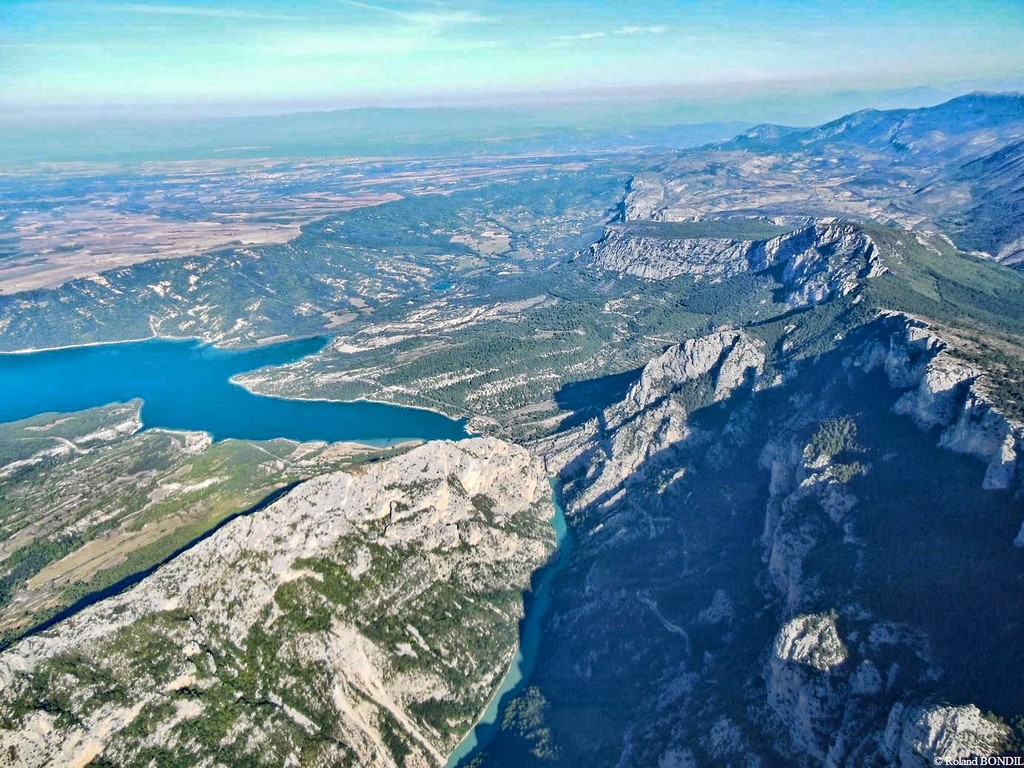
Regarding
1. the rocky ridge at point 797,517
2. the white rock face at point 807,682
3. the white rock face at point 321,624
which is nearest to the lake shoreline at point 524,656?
the white rock face at point 321,624

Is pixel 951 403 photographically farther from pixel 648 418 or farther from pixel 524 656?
pixel 524 656

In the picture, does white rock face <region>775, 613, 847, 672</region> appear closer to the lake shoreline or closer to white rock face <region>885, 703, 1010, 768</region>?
white rock face <region>885, 703, 1010, 768</region>

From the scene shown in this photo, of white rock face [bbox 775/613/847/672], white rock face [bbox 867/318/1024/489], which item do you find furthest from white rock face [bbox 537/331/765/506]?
white rock face [bbox 775/613/847/672]

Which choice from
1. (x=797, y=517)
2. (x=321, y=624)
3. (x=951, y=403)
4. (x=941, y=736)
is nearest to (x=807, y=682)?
(x=941, y=736)

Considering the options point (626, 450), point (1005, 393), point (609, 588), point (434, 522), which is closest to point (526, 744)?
point (609, 588)

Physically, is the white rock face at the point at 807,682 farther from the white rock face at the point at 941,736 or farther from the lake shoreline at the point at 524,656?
the lake shoreline at the point at 524,656

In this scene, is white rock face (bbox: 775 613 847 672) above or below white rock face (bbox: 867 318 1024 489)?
below

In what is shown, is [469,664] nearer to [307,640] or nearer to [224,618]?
[307,640]
